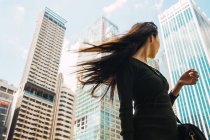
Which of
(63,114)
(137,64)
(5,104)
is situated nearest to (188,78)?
(137,64)

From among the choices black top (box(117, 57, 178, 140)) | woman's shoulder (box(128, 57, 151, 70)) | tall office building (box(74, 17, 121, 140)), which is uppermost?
tall office building (box(74, 17, 121, 140))

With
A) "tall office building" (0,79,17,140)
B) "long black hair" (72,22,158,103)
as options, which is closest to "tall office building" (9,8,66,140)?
"tall office building" (0,79,17,140)

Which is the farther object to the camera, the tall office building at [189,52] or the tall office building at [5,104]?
the tall office building at [189,52]

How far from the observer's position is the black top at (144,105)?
4.72 feet

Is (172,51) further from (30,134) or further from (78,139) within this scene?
(30,134)

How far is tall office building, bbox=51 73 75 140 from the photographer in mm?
86375

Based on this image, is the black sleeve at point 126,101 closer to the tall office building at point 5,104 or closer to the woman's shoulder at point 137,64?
the woman's shoulder at point 137,64

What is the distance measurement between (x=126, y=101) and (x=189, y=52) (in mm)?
79628

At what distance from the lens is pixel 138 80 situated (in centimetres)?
169

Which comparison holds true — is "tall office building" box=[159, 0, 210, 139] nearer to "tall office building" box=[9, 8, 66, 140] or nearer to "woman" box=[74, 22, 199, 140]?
"tall office building" box=[9, 8, 66, 140]

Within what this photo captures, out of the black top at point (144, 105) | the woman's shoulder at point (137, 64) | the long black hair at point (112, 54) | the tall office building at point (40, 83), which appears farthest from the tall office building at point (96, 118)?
the black top at point (144, 105)

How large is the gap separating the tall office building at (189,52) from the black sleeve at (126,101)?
71.5 meters

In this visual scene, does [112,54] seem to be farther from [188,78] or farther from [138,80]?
[188,78]

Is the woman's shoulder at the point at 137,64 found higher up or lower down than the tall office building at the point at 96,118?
lower down
